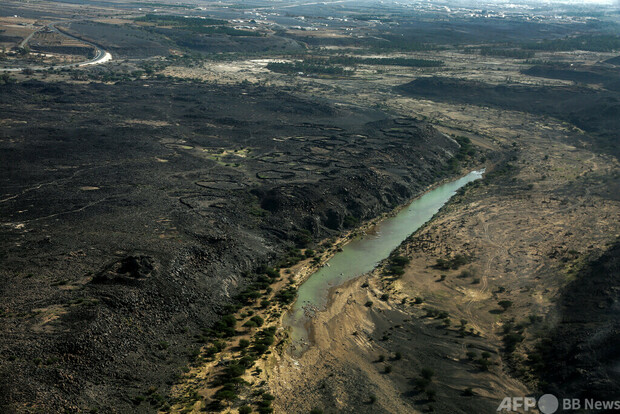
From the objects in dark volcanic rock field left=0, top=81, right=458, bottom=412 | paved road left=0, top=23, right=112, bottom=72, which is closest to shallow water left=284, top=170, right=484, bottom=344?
dark volcanic rock field left=0, top=81, right=458, bottom=412

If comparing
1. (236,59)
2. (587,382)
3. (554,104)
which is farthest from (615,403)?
(236,59)

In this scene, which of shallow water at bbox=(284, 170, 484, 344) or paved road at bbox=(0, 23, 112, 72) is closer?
shallow water at bbox=(284, 170, 484, 344)

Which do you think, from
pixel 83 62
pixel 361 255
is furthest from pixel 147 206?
pixel 83 62

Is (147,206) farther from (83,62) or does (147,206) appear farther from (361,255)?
(83,62)

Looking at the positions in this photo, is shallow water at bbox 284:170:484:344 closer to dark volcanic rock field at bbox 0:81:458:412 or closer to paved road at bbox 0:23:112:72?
dark volcanic rock field at bbox 0:81:458:412

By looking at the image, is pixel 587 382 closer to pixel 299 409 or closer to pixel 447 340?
pixel 447 340

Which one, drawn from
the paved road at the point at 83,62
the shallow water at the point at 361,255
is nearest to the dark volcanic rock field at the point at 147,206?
the shallow water at the point at 361,255
